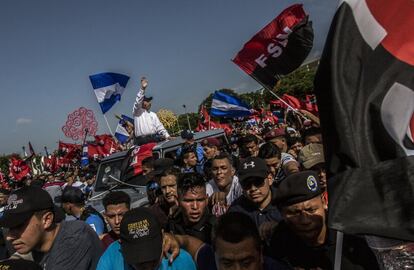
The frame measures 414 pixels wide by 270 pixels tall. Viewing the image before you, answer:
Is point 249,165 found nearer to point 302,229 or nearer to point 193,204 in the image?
point 193,204

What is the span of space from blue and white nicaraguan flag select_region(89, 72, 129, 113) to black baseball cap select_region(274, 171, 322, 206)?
259 inches

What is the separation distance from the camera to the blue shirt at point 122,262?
7.88 feet

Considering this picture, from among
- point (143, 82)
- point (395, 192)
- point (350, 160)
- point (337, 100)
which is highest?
point (143, 82)

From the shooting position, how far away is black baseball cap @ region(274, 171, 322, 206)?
240 cm

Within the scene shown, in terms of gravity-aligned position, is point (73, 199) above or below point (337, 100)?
below

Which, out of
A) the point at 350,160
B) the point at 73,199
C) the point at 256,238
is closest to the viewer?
the point at 350,160

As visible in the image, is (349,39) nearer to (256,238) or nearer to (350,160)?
(350,160)

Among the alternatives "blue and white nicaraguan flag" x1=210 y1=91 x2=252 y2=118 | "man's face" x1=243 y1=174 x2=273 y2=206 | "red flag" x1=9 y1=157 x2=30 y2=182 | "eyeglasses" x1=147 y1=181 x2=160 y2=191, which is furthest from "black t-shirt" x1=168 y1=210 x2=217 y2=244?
"red flag" x1=9 y1=157 x2=30 y2=182

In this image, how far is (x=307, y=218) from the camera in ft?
7.70

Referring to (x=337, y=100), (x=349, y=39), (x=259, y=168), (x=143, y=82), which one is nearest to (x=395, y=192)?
(x=337, y=100)

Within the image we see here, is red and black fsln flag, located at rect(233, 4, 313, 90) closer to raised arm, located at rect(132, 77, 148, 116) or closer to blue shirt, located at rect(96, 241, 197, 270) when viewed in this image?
raised arm, located at rect(132, 77, 148, 116)

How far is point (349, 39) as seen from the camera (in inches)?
63.4

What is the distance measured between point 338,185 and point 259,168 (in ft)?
6.63

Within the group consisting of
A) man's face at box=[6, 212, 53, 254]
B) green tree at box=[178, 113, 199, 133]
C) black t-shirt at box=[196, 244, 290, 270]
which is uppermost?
man's face at box=[6, 212, 53, 254]
